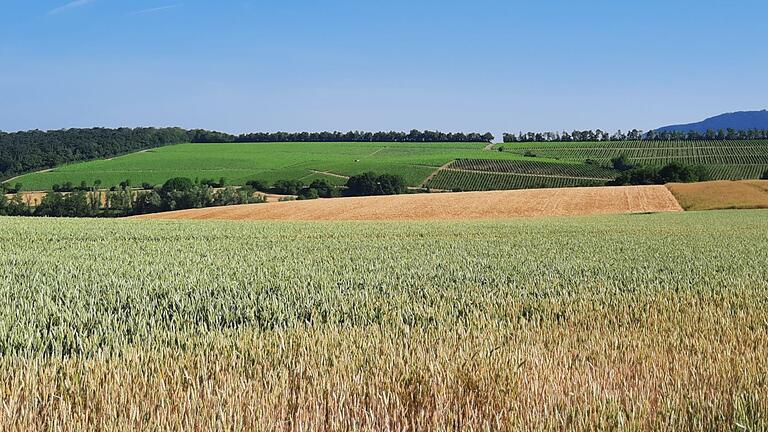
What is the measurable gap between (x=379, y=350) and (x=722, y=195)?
67955 mm

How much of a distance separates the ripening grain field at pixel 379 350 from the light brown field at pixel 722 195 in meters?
53.9

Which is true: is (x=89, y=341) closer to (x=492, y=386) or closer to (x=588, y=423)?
(x=492, y=386)

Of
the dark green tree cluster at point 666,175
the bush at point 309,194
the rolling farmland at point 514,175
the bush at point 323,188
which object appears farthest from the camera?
the rolling farmland at point 514,175

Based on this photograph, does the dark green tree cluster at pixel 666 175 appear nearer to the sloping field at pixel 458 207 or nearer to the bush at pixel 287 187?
the sloping field at pixel 458 207

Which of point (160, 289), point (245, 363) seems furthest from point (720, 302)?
point (160, 289)

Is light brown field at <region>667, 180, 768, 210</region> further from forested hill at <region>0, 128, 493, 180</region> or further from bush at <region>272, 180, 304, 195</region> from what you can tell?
forested hill at <region>0, 128, 493, 180</region>

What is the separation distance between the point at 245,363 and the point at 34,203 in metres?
89.8

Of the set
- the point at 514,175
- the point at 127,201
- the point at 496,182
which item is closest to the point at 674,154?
the point at 514,175

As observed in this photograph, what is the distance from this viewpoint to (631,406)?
167 inches

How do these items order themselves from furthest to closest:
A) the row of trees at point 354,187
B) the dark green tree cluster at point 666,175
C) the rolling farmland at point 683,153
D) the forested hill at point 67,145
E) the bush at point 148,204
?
the forested hill at point 67,145 → the rolling farmland at point 683,153 → the row of trees at point 354,187 → the dark green tree cluster at point 666,175 → the bush at point 148,204

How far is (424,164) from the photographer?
131125 millimetres

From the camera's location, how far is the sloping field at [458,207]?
55.8 meters

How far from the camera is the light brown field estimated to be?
5997 centimetres

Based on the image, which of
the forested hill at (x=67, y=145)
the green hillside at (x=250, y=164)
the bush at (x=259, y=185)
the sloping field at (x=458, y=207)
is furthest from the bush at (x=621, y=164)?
the forested hill at (x=67, y=145)
